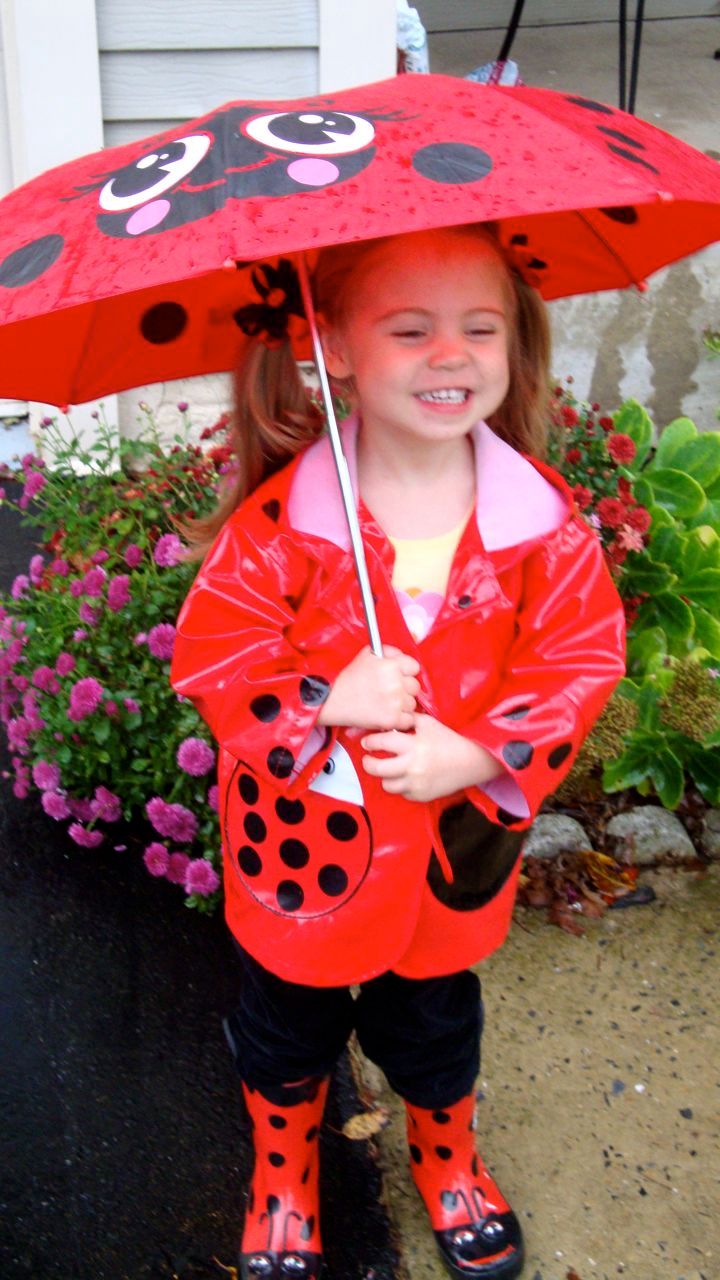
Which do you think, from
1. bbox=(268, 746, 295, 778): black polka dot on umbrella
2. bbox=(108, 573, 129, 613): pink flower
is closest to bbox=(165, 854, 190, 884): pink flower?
bbox=(108, 573, 129, 613): pink flower

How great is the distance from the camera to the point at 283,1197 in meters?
2.10

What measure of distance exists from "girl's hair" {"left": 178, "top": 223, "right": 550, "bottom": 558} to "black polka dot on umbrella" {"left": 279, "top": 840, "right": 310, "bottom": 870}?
511mm

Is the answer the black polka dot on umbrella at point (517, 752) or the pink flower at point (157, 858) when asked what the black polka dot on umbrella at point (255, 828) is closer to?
the black polka dot on umbrella at point (517, 752)

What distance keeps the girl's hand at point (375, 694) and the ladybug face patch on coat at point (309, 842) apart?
95 millimetres

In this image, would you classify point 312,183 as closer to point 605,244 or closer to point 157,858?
point 605,244

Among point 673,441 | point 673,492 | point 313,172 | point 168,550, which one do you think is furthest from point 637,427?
point 313,172

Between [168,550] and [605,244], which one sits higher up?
[605,244]

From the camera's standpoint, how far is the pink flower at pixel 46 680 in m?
2.81

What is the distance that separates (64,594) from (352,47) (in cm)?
195

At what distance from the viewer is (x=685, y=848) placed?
9.66 ft

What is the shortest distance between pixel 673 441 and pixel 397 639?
1.94 m

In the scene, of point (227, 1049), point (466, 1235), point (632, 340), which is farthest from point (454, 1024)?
point (632, 340)

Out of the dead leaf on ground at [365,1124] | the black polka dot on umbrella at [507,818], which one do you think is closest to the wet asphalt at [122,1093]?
the dead leaf on ground at [365,1124]

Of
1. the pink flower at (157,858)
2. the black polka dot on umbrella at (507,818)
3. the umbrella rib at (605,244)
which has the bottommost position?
the pink flower at (157,858)
